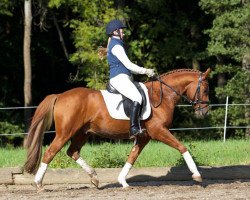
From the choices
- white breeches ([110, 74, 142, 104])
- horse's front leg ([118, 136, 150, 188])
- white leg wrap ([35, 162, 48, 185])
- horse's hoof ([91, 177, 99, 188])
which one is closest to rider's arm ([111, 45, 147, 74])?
white breeches ([110, 74, 142, 104])

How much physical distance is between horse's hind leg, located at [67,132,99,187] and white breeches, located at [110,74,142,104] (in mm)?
1004

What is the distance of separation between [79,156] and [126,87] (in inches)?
57.6

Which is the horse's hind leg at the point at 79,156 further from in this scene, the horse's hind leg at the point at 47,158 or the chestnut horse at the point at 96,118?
the horse's hind leg at the point at 47,158

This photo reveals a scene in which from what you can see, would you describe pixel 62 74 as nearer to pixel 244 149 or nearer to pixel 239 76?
pixel 239 76

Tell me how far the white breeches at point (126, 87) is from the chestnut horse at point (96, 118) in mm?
353

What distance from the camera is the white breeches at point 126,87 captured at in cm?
1103

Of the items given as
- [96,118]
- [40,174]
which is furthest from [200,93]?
[40,174]

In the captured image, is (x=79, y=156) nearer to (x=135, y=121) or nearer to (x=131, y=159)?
(x=131, y=159)

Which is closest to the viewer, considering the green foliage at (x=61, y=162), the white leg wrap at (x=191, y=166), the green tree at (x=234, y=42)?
the white leg wrap at (x=191, y=166)

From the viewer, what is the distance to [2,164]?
1334cm

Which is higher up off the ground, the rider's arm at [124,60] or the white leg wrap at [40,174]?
the rider's arm at [124,60]

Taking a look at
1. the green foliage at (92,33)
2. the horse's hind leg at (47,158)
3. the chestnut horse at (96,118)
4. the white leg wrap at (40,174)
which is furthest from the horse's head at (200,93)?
the green foliage at (92,33)

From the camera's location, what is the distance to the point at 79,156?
11.5 meters

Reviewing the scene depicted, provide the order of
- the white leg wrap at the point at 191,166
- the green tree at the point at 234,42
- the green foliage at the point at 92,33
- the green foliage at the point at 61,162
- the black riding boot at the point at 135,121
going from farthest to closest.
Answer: the green foliage at the point at 92,33, the green tree at the point at 234,42, the green foliage at the point at 61,162, the black riding boot at the point at 135,121, the white leg wrap at the point at 191,166
